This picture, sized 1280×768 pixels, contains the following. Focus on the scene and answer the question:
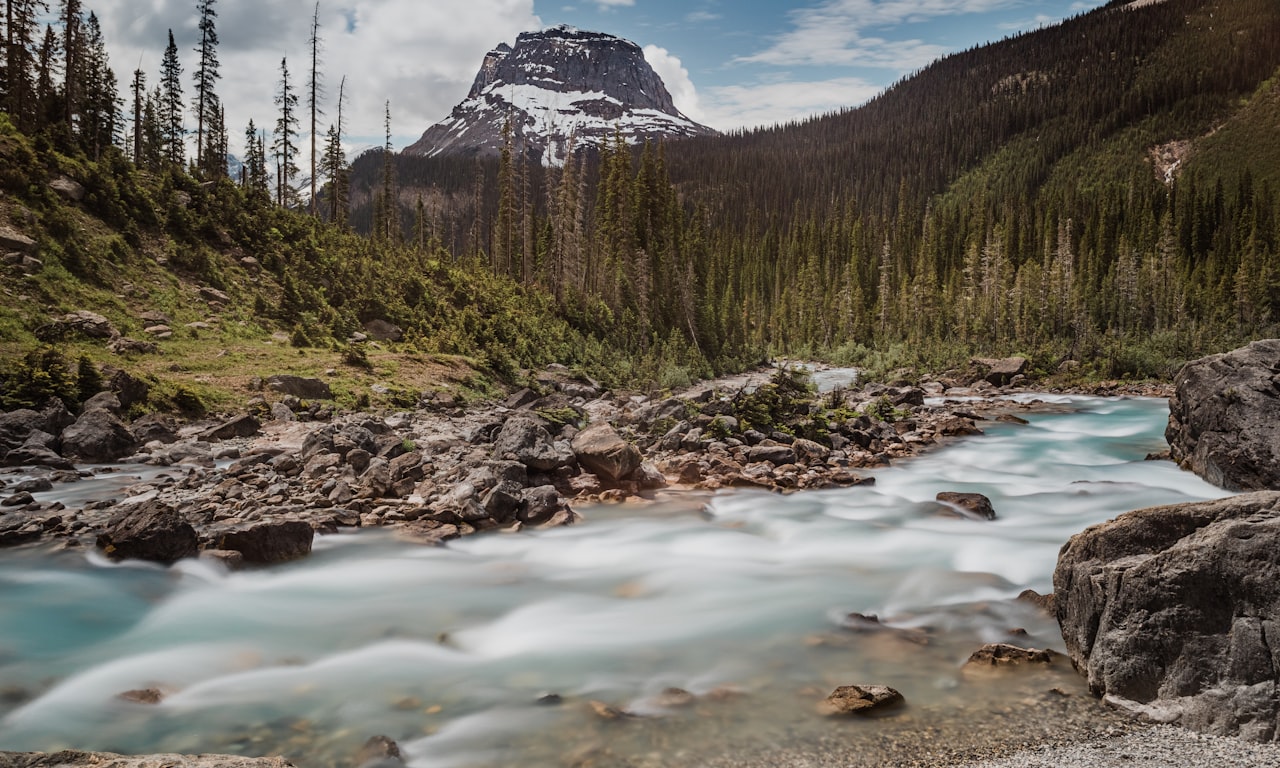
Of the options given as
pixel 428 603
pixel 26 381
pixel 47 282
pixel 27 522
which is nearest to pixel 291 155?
pixel 47 282

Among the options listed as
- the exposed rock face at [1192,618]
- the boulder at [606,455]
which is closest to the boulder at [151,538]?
the boulder at [606,455]

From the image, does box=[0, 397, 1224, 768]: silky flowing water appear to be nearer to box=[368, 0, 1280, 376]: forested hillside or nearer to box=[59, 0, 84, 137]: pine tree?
box=[368, 0, 1280, 376]: forested hillside

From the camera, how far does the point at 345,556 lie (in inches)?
467

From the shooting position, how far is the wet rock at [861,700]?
7.02 meters

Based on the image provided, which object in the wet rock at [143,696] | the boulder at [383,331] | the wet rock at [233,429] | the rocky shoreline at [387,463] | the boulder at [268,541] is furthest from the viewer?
the boulder at [383,331]

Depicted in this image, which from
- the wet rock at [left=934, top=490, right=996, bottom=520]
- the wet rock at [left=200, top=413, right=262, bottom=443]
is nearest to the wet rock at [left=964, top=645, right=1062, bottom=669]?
the wet rock at [left=934, top=490, right=996, bottom=520]

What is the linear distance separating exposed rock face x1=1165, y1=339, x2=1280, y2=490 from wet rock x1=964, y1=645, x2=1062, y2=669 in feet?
36.6

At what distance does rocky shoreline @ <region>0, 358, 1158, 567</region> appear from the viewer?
38.2 ft

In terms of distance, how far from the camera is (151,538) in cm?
1057

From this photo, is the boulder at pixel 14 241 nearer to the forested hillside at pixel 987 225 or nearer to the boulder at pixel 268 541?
the boulder at pixel 268 541

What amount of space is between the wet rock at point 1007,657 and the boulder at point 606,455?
359 inches

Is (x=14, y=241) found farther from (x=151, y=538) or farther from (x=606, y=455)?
(x=606, y=455)

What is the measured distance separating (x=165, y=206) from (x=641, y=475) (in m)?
29.8

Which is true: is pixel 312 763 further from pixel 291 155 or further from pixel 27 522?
pixel 291 155
